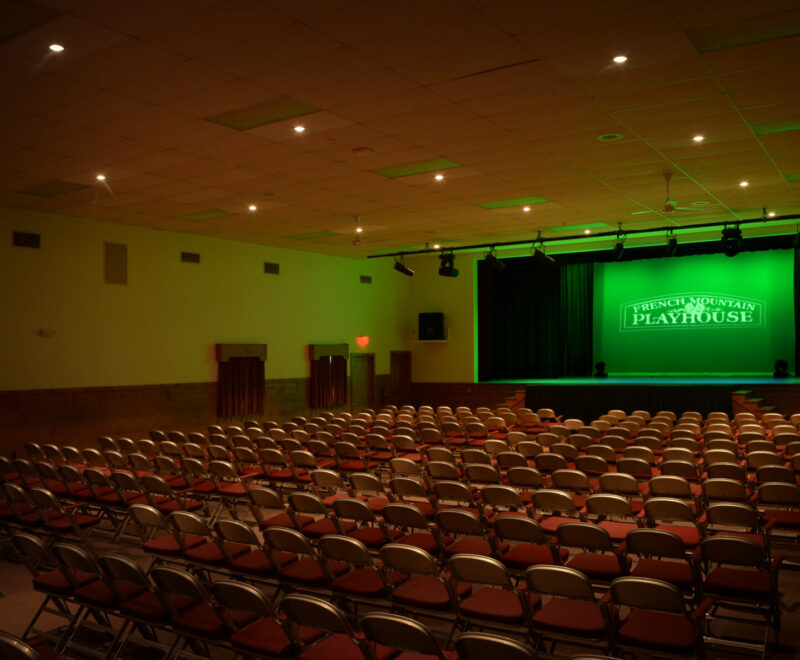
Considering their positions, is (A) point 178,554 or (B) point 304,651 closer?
(B) point 304,651

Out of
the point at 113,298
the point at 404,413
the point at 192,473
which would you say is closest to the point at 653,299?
the point at 404,413

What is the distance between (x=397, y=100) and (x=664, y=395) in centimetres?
1153

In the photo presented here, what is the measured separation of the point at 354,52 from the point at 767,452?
605 cm

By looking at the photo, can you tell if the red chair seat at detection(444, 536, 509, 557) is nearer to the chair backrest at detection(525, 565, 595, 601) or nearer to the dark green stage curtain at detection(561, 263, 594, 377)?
the chair backrest at detection(525, 565, 595, 601)

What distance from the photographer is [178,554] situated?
218 inches

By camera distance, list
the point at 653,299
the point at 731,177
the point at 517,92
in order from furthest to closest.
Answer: the point at 653,299 → the point at 731,177 → the point at 517,92

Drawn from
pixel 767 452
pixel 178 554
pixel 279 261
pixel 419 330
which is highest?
pixel 279 261

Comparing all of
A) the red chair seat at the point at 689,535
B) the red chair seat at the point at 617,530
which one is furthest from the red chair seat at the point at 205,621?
the red chair seat at the point at 689,535

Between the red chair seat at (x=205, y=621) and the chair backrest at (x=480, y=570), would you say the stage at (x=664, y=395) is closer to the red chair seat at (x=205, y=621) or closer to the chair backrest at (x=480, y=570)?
the chair backrest at (x=480, y=570)

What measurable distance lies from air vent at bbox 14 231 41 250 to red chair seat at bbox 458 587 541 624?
10737mm

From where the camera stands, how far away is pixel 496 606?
417cm

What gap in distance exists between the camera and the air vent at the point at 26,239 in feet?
39.4

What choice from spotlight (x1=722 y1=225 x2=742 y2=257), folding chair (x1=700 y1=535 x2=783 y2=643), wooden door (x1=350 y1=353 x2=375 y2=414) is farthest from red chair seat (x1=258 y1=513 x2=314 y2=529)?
wooden door (x1=350 y1=353 x2=375 y2=414)

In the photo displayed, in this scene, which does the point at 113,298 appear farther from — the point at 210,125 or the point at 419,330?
the point at 419,330
